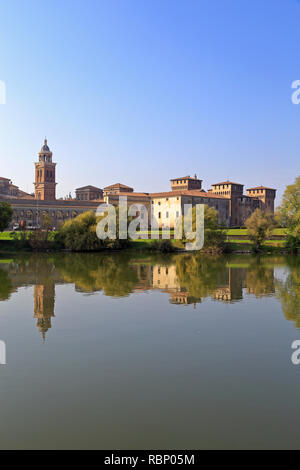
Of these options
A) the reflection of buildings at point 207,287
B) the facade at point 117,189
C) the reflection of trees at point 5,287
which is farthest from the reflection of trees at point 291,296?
the facade at point 117,189

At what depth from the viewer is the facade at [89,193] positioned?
8281 cm

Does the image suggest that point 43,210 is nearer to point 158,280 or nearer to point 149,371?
point 158,280

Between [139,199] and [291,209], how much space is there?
33.5 meters

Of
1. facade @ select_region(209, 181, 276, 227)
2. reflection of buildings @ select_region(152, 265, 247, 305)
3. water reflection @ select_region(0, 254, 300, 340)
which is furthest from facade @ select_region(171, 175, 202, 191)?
reflection of buildings @ select_region(152, 265, 247, 305)

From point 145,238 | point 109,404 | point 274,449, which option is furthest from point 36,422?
point 145,238

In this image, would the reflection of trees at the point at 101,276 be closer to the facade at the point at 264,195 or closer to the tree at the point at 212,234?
the tree at the point at 212,234

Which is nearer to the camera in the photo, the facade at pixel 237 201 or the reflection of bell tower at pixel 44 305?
the reflection of bell tower at pixel 44 305

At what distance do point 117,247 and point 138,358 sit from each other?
32479 mm

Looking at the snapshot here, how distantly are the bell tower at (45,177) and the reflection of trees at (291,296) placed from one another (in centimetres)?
5865

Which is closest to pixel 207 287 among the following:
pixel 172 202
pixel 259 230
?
pixel 259 230

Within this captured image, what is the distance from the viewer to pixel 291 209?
40.8m

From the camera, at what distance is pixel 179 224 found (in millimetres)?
43125
